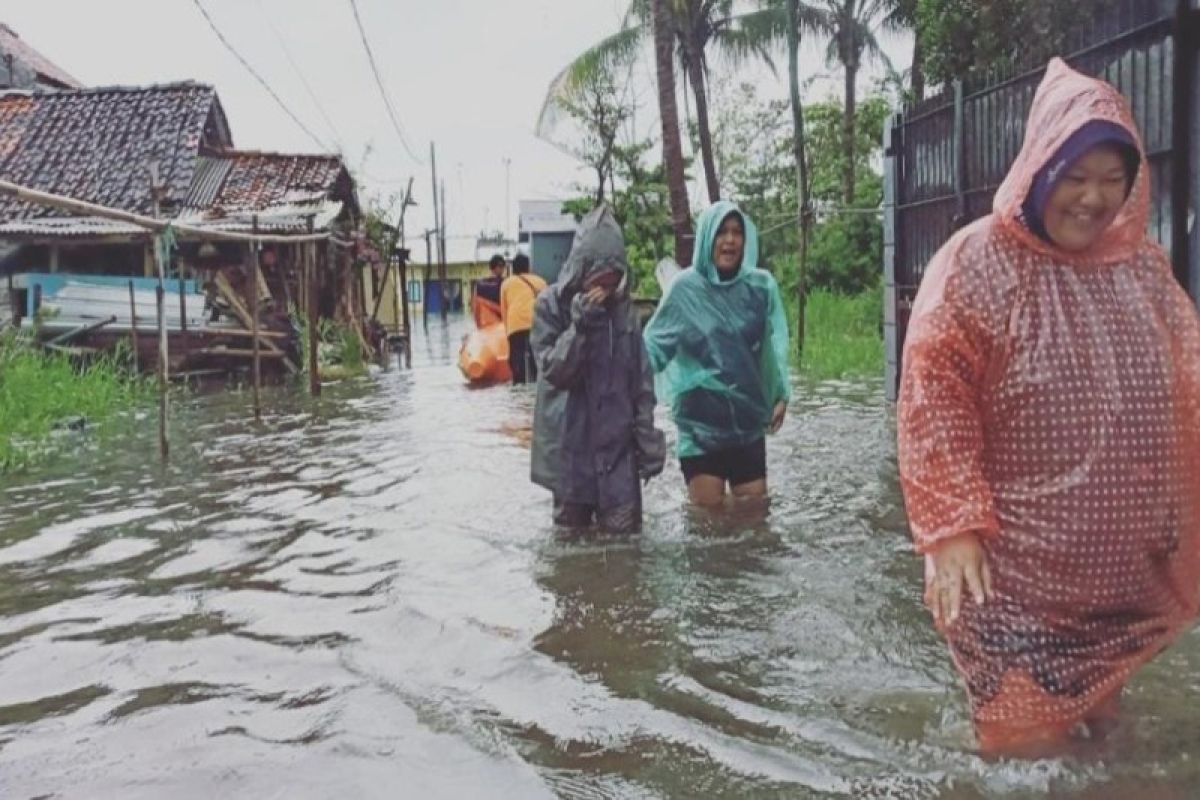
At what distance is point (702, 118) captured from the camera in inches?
809

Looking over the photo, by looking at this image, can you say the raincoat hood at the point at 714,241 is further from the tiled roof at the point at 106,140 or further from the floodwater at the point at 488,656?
the tiled roof at the point at 106,140

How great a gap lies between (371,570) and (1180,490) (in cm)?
379

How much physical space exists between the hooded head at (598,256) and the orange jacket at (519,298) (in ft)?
28.1

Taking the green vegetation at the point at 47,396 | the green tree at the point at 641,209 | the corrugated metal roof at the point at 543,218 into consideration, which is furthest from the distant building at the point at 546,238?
the green vegetation at the point at 47,396

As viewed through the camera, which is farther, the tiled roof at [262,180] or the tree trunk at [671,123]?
the tiled roof at [262,180]

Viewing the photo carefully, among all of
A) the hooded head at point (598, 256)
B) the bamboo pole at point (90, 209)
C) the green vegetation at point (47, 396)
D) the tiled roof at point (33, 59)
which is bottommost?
the green vegetation at point (47, 396)

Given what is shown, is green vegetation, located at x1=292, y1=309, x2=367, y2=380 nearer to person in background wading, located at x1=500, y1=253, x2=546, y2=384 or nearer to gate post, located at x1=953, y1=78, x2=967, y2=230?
person in background wading, located at x1=500, y1=253, x2=546, y2=384

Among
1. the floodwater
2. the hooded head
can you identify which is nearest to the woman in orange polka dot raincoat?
the floodwater

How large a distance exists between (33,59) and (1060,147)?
30594 millimetres

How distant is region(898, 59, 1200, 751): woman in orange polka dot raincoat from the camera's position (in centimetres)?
262

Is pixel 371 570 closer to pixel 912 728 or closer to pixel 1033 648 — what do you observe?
pixel 912 728

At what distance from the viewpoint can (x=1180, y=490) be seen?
2.68 m

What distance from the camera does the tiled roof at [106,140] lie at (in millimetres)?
19438

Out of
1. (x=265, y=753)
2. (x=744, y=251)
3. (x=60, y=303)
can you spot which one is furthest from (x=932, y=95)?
(x=60, y=303)
